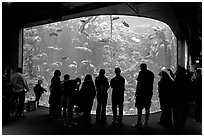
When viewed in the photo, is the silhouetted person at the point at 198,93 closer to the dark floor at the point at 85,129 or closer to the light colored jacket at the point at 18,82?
the dark floor at the point at 85,129

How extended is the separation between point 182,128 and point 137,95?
3.05ft

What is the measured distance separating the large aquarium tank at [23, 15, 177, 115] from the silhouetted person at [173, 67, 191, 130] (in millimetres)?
13414

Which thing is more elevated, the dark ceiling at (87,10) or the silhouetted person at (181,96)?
the dark ceiling at (87,10)

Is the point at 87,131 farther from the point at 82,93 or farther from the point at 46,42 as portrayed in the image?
the point at 46,42

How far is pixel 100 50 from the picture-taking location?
27422mm

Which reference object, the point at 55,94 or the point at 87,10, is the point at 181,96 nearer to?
the point at 55,94

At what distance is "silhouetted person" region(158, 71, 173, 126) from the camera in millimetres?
3705

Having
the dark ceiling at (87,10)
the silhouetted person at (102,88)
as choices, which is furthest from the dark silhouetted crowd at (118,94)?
the dark ceiling at (87,10)

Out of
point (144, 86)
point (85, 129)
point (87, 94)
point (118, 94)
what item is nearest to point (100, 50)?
point (118, 94)

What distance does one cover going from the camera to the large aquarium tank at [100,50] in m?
20.6

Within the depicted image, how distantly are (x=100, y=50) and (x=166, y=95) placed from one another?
78.4 ft

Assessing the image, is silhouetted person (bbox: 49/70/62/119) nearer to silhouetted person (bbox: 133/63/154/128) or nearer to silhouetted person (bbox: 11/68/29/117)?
silhouetted person (bbox: 11/68/29/117)

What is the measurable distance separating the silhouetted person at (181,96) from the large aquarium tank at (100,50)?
1341cm

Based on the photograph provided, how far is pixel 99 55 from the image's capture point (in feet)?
87.9
